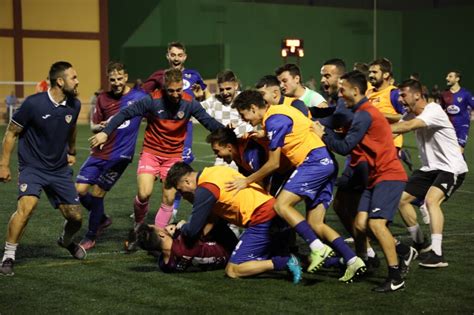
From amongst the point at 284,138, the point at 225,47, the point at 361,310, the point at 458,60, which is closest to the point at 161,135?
the point at 284,138

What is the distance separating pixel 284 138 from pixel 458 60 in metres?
39.7

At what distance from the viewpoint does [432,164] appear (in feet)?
28.6

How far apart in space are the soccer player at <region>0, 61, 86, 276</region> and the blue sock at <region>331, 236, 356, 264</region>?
2.59 m

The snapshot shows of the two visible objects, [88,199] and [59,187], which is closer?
Result: [59,187]

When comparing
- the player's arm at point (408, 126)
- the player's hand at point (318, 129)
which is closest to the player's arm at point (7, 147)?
the player's hand at point (318, 129)

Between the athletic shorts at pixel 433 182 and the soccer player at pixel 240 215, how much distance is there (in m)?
1.80

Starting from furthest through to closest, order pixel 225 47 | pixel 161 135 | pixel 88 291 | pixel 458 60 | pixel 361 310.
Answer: pixel 458 60
pixel 225 47
pixel 161 135
pixel 88 291
pixel 361 310

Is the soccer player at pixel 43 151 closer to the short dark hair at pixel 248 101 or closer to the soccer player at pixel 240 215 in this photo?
the soccer player at pixel 240 215

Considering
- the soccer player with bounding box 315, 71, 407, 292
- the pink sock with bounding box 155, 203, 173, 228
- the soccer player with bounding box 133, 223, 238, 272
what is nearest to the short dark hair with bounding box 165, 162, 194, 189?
the soccer player with bounding box 133, 223, 238, 272

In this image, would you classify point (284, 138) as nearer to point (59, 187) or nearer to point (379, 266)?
point (379, 266)

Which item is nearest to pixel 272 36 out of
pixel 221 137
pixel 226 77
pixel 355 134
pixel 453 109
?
pixel 453 109

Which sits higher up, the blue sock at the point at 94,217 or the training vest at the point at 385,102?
the training vest at the point at 385,102

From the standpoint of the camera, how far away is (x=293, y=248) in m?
8.73

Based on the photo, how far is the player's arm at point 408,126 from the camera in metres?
8.17
